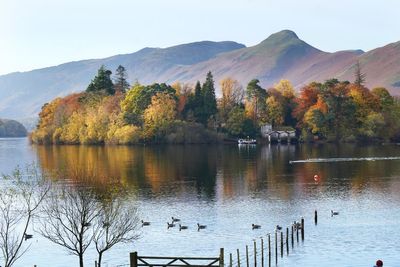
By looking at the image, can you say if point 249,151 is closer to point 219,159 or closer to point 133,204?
point 219,159

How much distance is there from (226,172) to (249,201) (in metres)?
→ 38.2

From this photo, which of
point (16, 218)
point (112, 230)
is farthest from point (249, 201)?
point (112, 230)

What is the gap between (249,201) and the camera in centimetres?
9619

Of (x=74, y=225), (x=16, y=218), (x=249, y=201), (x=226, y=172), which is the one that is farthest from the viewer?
(x=226, y=172)

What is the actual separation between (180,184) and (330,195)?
89.5 feet

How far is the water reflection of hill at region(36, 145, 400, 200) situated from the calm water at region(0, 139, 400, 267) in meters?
0.18

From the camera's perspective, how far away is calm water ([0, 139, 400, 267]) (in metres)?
66.1

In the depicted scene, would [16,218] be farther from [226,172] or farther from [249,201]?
[226,172]

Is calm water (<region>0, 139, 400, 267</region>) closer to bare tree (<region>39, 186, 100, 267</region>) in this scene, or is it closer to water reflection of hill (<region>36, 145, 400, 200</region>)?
water reflection of hill (<region>36, 145, 400, 200</region>)

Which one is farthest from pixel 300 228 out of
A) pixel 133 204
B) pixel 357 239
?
pixel 133 204

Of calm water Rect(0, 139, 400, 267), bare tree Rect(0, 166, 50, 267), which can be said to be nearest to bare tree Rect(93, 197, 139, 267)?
calm water Rect(0, 139, 400, 267)

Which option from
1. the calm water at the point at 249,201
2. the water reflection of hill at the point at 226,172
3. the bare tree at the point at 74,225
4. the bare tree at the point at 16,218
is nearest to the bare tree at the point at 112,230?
the bare tree at the point at 74,225

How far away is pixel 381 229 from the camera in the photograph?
245 feet

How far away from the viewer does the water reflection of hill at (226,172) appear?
352 ft
